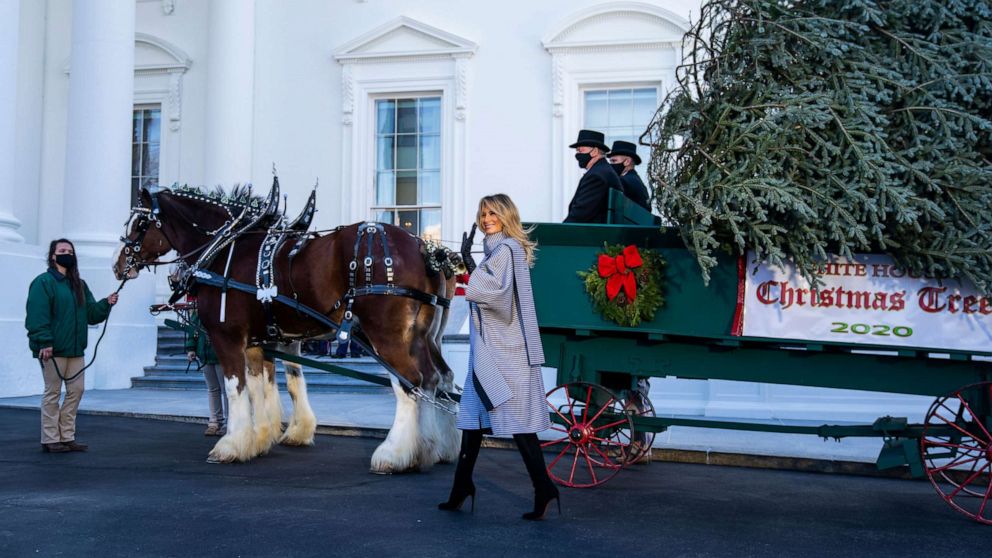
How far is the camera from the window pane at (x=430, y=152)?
52.6 feet

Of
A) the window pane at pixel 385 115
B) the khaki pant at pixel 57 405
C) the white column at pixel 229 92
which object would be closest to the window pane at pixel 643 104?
the window pane at pixel 385 115

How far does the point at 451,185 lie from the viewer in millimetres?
15727

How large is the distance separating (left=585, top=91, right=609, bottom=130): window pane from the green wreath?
8896 millimetres

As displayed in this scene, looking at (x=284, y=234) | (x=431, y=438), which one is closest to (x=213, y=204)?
(x=284, y=234)

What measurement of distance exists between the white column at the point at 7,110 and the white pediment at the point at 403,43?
471 cm

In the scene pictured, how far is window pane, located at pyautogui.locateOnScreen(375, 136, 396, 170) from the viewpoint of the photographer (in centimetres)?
1620

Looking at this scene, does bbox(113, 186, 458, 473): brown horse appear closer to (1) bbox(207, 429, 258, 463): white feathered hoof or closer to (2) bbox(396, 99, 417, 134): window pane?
(1) bbox(207, 429, 258, 463): white feathered hoof

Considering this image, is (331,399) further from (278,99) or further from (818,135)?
(818,135)

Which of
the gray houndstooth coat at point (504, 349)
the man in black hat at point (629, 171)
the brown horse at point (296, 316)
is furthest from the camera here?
the man in black hat at point (629, 171)

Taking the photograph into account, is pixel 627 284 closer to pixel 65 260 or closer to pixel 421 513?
pixel 421 513

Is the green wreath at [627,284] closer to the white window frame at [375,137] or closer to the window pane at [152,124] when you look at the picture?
the white window frame at [375,137]

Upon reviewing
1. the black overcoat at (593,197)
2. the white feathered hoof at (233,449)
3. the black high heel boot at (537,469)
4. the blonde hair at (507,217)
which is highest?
the black overcoat at (593,197)

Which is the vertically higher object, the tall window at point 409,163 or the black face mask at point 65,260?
the tall window at point 409,163

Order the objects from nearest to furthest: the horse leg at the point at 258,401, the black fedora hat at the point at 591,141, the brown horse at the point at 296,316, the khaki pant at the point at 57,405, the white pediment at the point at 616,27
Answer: the brown horse at the point at 296,316, the black fedora hat at the point at 591,141, the horse leg at the point at 258,401, the khaki pant at the point at 57,405, the white pediment at the point at 616,27
